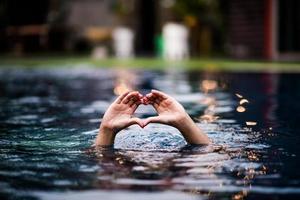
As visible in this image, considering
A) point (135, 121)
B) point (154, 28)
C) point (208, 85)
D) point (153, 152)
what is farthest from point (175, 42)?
point (135, 121)

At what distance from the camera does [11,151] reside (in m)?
4.97

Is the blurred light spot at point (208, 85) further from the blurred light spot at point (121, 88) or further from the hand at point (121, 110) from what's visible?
the hand at point (121, 110)

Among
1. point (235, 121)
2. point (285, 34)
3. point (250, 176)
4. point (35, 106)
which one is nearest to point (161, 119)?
point (250, 176)

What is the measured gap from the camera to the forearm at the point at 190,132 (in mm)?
4724

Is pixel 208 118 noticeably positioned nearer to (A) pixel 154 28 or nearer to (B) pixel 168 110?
(B) pixel 168 110

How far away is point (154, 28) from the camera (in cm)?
2800

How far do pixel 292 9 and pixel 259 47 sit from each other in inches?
56.4

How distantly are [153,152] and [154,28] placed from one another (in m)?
23.4

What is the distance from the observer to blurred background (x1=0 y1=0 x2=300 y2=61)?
18.9 meters

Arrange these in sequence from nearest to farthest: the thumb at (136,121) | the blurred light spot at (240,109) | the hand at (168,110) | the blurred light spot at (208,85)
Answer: the thumb at (136,121)
the hand at (168,110)
the blurred light spot at (240,109)
the blurred light spot at (208,85)

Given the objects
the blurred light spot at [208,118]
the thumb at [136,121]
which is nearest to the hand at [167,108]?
the thumb at [136,121]

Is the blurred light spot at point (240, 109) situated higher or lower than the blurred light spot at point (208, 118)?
lower

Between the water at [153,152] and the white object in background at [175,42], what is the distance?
11303 millimetres

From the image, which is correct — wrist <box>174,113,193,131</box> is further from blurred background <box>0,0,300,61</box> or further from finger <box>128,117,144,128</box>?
blurred background <box>0,0,300,61</box>
